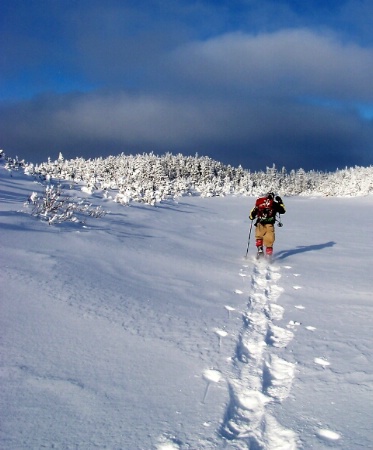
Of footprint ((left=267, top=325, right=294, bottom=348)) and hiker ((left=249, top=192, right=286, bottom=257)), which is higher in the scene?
hiker ((left=249, top=192, right=286, bottom=257))

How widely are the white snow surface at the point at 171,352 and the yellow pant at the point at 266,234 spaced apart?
8.03 ft

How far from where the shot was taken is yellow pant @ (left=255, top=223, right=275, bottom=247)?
400 inches

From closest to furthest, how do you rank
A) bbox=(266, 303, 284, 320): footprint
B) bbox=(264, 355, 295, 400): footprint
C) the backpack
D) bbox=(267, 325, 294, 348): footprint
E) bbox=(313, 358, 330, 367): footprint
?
bbox=(264, 355, 295, 400): footprint
bbox=(313, 358, 330, 367): footprint
bbox=(267, 325, 294, 348): footprint
bbox=(266, 303, 284, 320): footprint
the backpack

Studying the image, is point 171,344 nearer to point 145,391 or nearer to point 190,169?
point 145,391

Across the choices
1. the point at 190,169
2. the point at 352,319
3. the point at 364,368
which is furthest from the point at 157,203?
the point at 190,169

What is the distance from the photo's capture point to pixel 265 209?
1053 cm

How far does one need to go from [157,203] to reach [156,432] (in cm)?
1696

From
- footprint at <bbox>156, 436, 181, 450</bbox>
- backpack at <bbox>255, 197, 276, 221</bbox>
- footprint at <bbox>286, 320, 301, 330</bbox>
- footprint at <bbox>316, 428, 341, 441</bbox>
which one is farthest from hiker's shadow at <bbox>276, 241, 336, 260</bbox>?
footprint at <bbox>156, 436, 181, 450</bbox>

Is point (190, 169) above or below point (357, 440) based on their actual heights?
above

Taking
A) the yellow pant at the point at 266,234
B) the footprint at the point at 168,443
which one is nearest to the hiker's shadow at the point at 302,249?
the yellow pant at the point at 266,234

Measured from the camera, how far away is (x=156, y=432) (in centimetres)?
247

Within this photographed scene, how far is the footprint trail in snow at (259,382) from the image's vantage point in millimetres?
2561

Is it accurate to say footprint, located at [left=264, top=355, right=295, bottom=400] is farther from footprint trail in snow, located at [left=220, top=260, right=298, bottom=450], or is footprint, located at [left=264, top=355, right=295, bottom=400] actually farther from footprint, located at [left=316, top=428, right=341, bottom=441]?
footprint, located at [left=316, top=428, right=341, bottom=441]

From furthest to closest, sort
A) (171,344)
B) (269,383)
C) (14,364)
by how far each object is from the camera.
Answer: (171,344) → (269,383) → (14,364)
